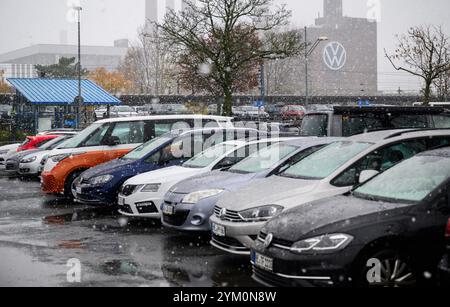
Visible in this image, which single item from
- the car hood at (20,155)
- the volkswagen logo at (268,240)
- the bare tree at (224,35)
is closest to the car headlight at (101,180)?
the volkswagen logo at (268,240)

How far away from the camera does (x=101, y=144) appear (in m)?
15.2

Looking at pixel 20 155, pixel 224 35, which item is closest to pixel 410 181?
pixel 20 155

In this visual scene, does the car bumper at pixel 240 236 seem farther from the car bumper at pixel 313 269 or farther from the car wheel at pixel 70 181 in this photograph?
the car wheel at pixel 70 181

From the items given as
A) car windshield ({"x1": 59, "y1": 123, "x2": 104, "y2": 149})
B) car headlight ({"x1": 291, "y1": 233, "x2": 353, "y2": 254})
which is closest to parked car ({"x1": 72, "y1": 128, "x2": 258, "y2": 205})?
car windshield ({"x1": 59, "y1": 123, "x2": 104, "y2": 149})

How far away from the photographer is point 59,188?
48.7ft

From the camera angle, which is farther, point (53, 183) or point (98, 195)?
point (53, 183)

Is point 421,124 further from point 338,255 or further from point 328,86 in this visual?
point 328,86

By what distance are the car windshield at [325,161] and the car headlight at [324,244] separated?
232cm

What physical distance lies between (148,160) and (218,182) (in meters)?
3.39

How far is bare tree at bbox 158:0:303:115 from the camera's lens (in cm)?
3000

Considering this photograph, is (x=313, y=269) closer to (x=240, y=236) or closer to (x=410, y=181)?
(x=410, y=181)

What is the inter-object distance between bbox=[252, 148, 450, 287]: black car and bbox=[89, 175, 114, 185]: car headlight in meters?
6.86

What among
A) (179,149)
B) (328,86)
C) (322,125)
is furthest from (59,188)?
(328,86)

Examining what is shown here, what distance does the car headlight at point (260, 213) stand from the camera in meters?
7.87
